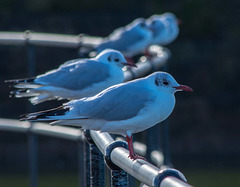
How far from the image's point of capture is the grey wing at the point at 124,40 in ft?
19.6

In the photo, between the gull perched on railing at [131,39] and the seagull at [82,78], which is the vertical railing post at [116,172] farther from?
the gull perched on railing at [131,39]

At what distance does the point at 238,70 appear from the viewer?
438 inches

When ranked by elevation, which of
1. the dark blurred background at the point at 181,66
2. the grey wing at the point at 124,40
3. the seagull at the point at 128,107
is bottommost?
the seagull at the point at 128,107

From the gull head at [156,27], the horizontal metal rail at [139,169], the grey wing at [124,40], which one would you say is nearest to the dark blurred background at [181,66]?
the gull head at [156,27]

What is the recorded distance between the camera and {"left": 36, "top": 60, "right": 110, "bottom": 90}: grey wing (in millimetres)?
3426

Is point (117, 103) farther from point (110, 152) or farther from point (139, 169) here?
point (139, 169)

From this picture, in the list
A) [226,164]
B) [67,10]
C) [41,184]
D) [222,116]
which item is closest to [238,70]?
[222,116]

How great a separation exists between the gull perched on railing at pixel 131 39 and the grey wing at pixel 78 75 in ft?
7.46

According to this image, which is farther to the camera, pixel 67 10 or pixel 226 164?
pixel 67 10

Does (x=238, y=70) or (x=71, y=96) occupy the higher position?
(x=238, y=70)

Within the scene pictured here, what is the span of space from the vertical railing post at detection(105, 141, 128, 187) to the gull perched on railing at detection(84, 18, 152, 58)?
12.8 feet

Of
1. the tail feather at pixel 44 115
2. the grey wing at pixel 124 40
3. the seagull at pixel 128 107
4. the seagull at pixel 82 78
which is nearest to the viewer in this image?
the tail feather at pixel 44 115

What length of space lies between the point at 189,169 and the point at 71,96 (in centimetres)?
629

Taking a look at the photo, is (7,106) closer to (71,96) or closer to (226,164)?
(226,164)
